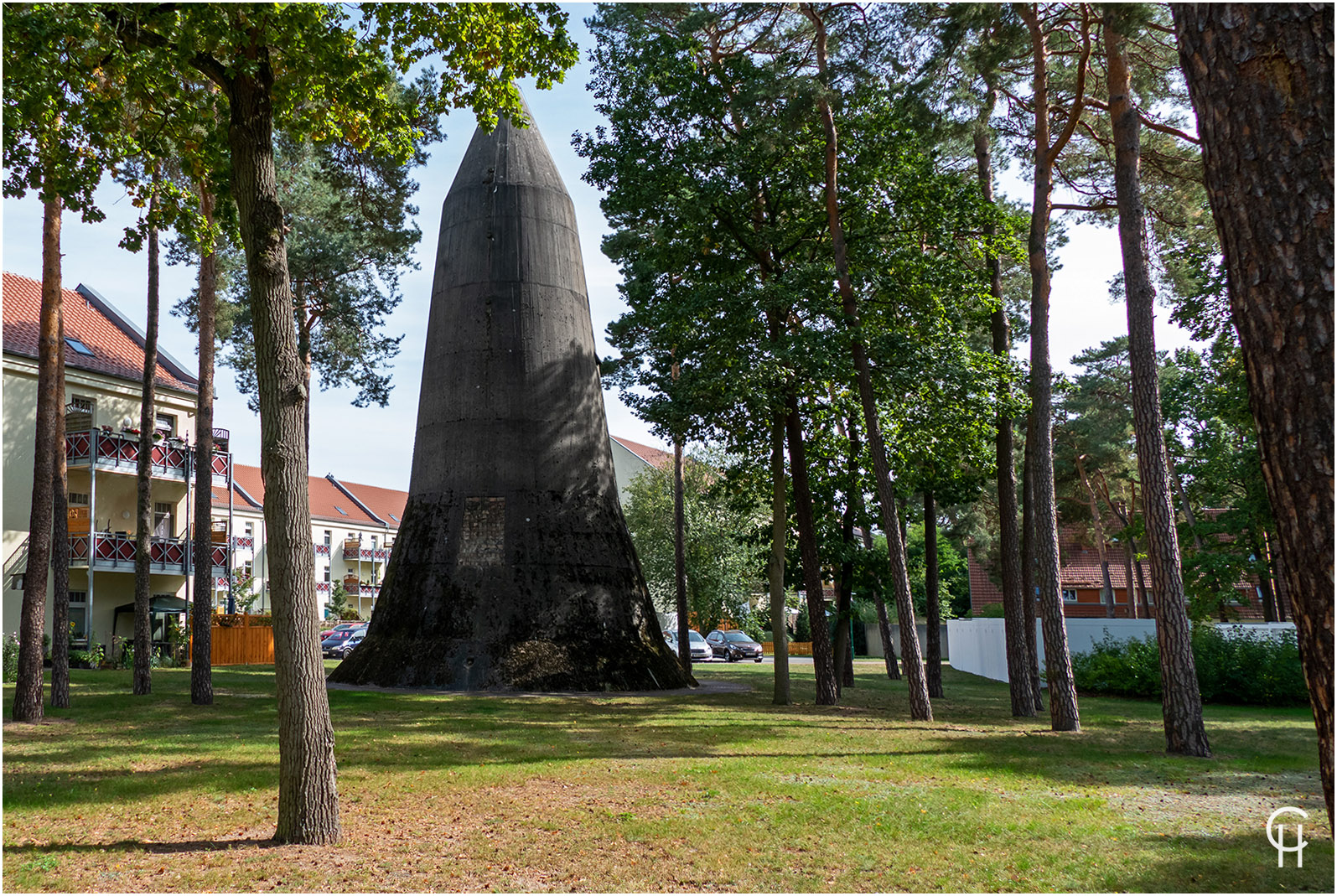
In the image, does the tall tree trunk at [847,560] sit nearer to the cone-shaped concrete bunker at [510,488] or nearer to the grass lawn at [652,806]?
the cone-shaped concrete bunker at [510,488]

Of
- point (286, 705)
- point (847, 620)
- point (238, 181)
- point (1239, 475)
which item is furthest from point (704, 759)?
point (1239, 475)

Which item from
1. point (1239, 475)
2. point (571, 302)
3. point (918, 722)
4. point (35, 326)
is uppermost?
point (35, 326)

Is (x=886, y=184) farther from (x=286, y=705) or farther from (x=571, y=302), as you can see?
(x=286, y=705)

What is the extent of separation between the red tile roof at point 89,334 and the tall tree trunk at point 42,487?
1606cm

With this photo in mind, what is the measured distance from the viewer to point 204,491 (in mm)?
15766

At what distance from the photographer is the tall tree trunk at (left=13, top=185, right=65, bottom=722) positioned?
12.3 m

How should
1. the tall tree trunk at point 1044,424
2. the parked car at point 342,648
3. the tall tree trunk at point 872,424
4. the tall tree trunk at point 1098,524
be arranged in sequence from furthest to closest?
the tall tree trunk at point 1098,524
the parked car at point 342,648
the tall tree trunk at point 872,424
the tall tree trunk at point 1044,424

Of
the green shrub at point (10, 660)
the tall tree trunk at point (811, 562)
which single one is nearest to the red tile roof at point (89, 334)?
the green shrub at point (10, 660)

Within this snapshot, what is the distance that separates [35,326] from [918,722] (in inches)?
1130

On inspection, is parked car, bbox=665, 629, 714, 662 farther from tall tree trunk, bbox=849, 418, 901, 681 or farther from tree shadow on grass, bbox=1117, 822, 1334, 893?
tree shadow on grass, bbox=1117, 822, 1334, 893

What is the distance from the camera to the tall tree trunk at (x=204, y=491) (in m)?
14.9

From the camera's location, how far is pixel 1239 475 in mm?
25125

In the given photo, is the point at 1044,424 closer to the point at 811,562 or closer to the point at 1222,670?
the point at 811,562

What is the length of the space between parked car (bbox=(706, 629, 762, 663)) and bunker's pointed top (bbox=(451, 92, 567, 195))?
2505 cm
